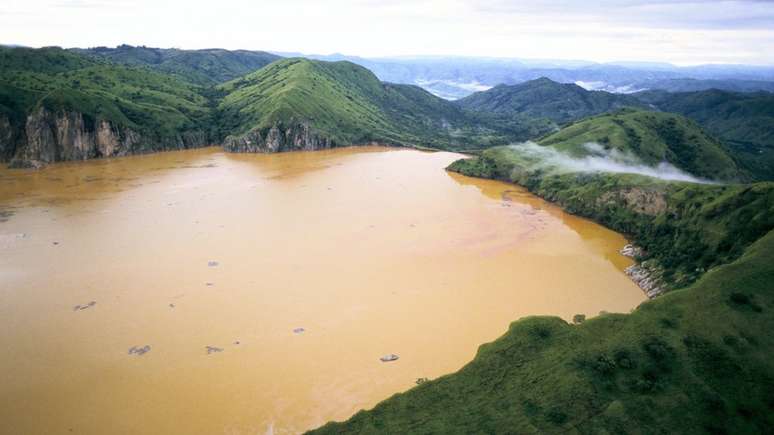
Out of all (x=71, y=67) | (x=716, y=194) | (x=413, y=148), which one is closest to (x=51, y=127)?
(x=71, y=67)

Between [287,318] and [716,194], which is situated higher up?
[716,194]

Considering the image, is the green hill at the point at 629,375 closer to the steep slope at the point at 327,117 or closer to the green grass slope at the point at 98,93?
the steep slope at the point at 327,117

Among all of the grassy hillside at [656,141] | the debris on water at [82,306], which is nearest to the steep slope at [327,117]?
the grassy hillside at [656,141]

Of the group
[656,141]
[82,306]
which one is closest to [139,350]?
[82,306]

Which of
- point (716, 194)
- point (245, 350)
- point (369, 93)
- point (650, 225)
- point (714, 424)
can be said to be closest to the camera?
point (714, 424)

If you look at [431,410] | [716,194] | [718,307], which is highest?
[716,194]

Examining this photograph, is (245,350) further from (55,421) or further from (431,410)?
(431,410)

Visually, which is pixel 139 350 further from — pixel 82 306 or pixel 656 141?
pixel 656 141
